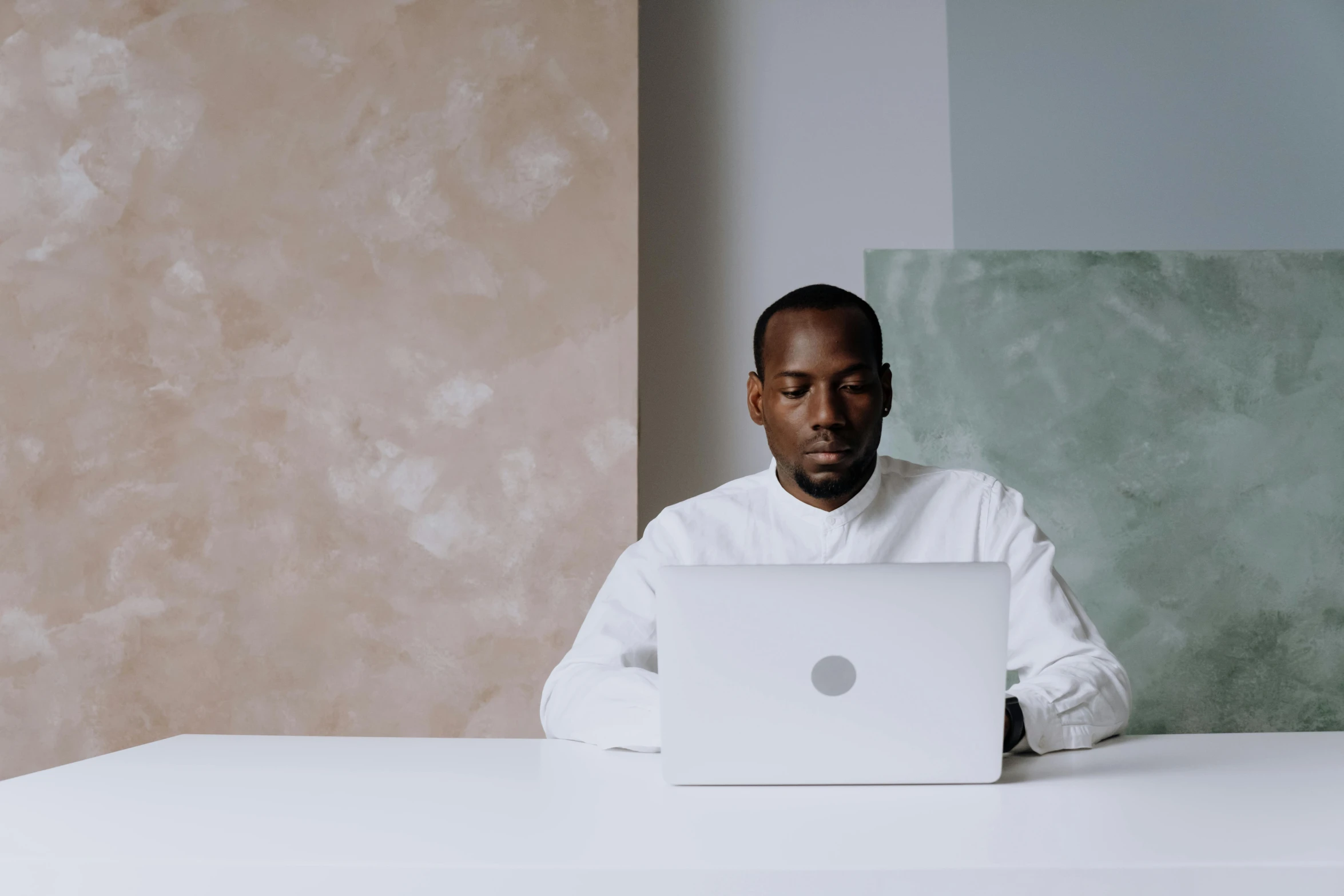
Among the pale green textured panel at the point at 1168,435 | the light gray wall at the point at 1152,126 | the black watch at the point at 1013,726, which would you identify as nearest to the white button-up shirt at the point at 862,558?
the black watch at the point at 1013,726

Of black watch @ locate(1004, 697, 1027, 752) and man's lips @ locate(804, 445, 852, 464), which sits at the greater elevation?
man's lips @ locate(804, 445, 852, 464)

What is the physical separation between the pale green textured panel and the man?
3.17 ft

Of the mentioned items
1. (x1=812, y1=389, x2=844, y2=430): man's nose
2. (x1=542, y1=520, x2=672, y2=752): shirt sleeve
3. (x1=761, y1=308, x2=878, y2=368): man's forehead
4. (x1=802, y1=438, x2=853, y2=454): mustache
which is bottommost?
(x1=542, y1=520, x2=672, y2=752): shirt sleeve

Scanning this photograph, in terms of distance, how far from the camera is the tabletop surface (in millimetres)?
851

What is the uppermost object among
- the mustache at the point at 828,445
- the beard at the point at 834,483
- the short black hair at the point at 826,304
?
the short black hair at the point at 826,304

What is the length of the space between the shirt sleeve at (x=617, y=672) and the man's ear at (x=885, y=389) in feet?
1.72

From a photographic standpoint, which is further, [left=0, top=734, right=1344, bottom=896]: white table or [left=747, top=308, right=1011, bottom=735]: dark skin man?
[left=747, top=308, right=1011, bottom=735]: dark skin man

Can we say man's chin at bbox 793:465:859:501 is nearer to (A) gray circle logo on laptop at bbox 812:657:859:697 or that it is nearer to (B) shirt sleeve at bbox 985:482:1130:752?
(B) shirt sleeve at bbox 985:482:1130:752

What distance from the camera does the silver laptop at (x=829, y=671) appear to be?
110cm

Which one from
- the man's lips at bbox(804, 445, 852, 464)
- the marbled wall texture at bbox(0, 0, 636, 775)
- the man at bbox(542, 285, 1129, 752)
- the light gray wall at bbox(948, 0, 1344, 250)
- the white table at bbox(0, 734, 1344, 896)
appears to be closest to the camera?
the white table at bbox(0, 734, 1344, 896)

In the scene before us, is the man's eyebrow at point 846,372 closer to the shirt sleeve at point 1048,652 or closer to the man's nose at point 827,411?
the man's nose at point 827,411

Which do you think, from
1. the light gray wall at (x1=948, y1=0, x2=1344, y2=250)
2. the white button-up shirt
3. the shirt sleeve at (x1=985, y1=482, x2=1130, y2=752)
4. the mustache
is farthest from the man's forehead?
the light gray wall at (x1=948, y1=0, x2=1344, y2=250)

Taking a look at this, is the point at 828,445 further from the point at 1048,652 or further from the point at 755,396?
the point at 1048,652

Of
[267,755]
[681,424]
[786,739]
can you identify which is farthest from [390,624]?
[786,739]
